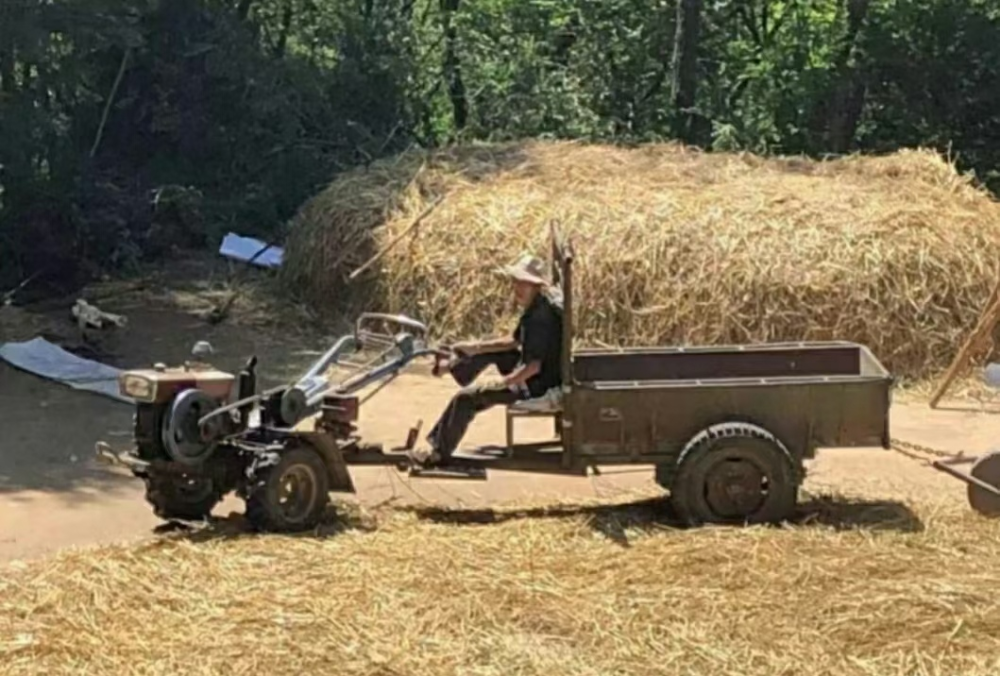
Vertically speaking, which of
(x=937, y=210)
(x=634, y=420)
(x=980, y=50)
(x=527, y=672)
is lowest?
(x=527, y=672)

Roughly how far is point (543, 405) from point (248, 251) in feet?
29.5

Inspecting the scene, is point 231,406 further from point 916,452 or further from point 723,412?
point 916,452

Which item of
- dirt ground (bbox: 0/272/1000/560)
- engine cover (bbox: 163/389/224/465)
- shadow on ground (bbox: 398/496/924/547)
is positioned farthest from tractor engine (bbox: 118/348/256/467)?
shadow on ground (bbox: 398/496/924/547)

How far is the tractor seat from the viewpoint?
23.1 feet

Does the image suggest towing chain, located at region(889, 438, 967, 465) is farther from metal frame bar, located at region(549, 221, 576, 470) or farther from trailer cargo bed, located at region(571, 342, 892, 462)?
metal frame bar, located at region(549, 221, 576, 470)

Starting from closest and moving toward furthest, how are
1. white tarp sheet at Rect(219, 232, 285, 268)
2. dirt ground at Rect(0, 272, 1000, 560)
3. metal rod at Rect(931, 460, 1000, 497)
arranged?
metal rod at Rect(931, 460, 1000, 497) < dirt ground at Rect(0, 272, 1000, 560) < white tarp sheet at Rect(219, 232, 285, 268)

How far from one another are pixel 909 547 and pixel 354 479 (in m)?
3.03

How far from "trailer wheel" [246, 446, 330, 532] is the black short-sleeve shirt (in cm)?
116

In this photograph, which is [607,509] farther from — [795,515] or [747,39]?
[747,39]

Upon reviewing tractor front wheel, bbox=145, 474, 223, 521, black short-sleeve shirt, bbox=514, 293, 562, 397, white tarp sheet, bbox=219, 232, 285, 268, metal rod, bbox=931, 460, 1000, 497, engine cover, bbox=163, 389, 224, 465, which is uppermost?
white tarp sheet, bbox=219, 232, 285, 268

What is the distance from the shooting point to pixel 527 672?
509 cm

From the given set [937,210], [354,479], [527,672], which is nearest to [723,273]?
[937,210]

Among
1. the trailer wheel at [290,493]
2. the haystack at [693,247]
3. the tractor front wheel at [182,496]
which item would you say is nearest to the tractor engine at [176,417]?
the tractor front wheel at [182,496]

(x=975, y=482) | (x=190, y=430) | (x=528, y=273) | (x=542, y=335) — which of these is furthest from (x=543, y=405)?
(x=975, y=482)
